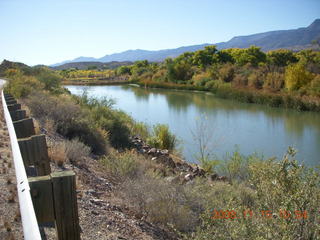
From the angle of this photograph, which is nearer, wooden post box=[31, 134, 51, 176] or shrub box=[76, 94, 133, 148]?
wooden post box=[31, 134, 51, 176]

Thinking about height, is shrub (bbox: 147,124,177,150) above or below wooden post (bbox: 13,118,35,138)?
below

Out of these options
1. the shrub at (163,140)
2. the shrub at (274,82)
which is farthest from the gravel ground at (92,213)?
the shrub at (274,82)

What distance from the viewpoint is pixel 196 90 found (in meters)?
39.1

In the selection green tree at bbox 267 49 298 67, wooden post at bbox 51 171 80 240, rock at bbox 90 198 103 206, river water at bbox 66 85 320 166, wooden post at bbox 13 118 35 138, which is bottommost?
river water at bbox 66 85 320 166

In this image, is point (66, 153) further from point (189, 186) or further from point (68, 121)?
point (68, 121)

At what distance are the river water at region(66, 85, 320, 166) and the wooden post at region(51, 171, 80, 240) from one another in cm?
972

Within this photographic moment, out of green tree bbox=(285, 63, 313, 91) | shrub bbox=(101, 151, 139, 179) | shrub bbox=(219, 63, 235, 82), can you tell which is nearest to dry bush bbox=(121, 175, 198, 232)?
shrub bbox=(101, 151, 139, 179)

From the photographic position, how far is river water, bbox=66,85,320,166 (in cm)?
1270

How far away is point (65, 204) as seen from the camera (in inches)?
72.4

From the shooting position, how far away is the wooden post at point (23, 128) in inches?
126

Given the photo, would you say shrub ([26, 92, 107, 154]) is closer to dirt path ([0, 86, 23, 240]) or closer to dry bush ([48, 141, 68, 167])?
dry bush ([48, 141, 68, 167])

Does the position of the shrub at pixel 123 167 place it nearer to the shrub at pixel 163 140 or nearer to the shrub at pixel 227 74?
the shrub at pixel 163 140

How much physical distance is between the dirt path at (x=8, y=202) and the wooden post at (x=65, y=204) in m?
1.00

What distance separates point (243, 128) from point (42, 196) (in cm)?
1598
